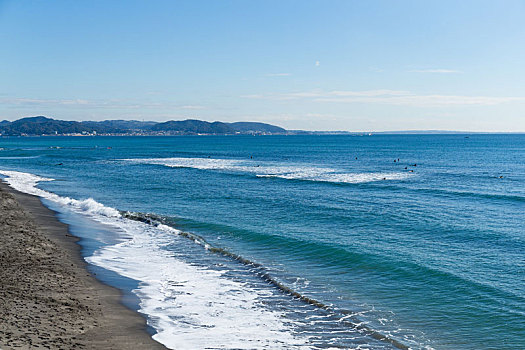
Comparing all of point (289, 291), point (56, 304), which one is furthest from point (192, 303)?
point (56, 304)

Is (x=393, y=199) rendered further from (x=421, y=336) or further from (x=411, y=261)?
(x=421, y=336)

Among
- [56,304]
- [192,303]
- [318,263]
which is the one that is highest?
[56,304]

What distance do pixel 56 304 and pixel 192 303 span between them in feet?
14.4

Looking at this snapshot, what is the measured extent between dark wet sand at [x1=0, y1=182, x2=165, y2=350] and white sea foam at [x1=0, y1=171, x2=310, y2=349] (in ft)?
3.00

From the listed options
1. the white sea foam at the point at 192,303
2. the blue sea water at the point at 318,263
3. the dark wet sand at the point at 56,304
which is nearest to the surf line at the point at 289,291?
the blue sea water at the point at 318,263

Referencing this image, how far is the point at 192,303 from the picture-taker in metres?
15.9

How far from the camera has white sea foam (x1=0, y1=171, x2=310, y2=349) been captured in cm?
1296

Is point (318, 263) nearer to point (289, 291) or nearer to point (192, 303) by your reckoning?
point (289, 291)

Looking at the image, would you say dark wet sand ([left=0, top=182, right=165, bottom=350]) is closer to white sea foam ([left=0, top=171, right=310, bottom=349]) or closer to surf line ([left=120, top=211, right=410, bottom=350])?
white sea foam ([left=0, top=171, right=310, bottom=349])

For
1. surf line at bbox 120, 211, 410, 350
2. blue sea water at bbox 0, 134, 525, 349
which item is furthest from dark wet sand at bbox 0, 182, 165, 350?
surf line at bbox 120, 211, 410, 350

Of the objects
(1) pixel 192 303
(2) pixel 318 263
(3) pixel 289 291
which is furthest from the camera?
(2) pixel 318 263

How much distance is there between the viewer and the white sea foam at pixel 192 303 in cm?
1296

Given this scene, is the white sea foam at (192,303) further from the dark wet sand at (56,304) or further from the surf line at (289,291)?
the surf line at (289,291)

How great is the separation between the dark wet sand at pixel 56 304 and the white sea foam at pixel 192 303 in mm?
915
